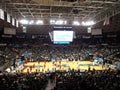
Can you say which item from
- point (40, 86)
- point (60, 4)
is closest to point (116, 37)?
point (60, 4)

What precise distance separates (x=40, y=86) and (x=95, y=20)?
28.4 m

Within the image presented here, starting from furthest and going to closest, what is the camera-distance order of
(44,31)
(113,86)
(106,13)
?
(44,31) < (106,13) < (113,86)

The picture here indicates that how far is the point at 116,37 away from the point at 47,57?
1642cm

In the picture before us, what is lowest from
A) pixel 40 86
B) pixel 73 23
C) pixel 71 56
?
pixel 71 56

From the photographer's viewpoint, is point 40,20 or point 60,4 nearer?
point 60,4

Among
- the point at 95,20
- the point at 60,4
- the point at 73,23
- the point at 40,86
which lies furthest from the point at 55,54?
the point at 40,86

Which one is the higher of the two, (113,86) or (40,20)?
(40,20)

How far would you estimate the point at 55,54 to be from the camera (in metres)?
45.9

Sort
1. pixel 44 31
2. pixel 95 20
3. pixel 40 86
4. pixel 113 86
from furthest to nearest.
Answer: pixel 44 31 → pixel 95 20 → pixel 40 86 → pixel 113 86

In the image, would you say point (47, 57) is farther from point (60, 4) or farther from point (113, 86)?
point (113, 86)

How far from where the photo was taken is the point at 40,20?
45312 mm

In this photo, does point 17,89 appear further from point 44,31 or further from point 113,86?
point 44,31

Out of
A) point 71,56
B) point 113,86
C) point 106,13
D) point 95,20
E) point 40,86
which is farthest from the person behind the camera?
point 71,56

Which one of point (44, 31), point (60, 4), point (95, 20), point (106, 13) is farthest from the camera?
point (44, 31)
